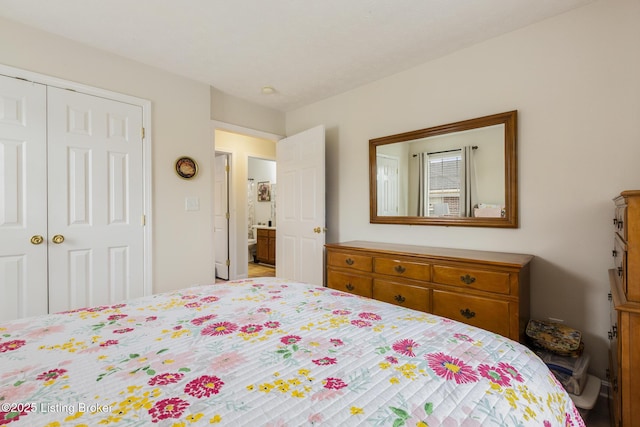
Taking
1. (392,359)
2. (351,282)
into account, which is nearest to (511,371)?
(392,359)

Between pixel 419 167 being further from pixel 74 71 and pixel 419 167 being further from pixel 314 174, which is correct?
pixel 74 71

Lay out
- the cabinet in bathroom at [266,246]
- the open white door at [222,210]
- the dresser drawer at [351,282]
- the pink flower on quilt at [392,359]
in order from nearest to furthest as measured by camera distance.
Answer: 1. the pink flower on quilt at [392,359]
2. the dresser drawer at [351,282]
3. the open white door at [222,210]
4. the cabinet in bathroom at [266,246]

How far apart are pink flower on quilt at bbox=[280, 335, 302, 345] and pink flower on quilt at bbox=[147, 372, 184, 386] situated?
0.33 metres

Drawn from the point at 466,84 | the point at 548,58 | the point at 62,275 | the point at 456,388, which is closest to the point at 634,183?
the point at 548,58

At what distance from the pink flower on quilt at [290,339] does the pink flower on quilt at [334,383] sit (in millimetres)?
252

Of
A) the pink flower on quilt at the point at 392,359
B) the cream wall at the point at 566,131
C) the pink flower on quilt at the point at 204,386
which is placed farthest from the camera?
the cream wall at the point at 566,131

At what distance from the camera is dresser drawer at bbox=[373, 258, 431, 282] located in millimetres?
2223

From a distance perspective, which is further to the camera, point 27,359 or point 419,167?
point 419,167

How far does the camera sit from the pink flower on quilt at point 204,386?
730 mm

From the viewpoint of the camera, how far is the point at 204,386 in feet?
2.50

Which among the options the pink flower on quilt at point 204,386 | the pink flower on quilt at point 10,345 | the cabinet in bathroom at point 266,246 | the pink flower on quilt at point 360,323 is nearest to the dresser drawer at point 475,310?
the pink flower on quilt at point 360,323

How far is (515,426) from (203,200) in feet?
9.91

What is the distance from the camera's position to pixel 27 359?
90 cm

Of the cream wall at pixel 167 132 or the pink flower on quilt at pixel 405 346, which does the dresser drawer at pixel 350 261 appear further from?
the pink flower on quilt at pixel 405 346
